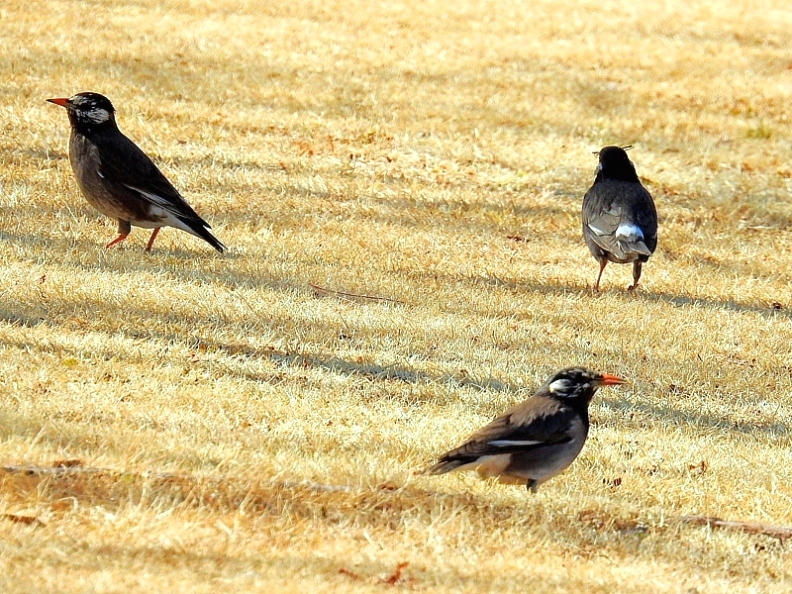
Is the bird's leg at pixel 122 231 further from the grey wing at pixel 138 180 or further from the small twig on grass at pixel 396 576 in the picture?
the small twig on grass at pixel 396 576

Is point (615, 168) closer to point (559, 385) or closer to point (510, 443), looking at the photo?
point (559, 385)

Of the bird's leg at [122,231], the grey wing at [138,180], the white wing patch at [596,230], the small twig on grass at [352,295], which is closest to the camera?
the small twig on grass at [352,295]

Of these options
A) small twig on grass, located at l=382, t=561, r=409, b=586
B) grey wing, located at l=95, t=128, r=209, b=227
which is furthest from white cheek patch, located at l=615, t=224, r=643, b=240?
small twig on grass, located at l=382, t=561, r=409, b=586

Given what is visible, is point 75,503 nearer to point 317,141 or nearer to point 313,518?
point 313,518

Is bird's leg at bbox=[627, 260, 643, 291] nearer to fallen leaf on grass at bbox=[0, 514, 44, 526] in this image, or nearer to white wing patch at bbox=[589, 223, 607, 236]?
white wing patch at bbox=[589, 223, 607, 236]

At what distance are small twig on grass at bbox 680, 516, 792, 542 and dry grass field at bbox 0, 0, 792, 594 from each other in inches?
2.2

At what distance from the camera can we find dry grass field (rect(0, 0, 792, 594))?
16.3 ft

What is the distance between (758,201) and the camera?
1477 cm

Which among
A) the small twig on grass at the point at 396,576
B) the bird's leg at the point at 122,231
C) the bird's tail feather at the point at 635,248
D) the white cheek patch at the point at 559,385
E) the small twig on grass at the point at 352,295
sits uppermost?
the white cheek patch at the point at 559,385

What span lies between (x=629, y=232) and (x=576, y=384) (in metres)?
4.46

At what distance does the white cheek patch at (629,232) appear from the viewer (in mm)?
10312

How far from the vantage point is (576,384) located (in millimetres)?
6109

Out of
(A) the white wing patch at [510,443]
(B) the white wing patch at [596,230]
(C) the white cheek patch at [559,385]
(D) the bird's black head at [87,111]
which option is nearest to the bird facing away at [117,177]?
(D) the bird's black head at [87,111]

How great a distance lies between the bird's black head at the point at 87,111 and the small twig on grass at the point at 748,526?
6.22 meters
